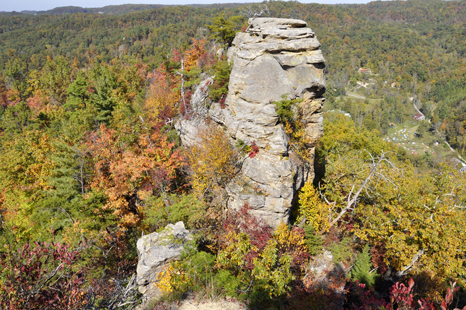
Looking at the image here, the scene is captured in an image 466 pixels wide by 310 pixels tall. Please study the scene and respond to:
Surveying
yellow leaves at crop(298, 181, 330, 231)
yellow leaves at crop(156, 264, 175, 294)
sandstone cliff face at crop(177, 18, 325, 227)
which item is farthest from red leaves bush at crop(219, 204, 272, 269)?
yellow leaves at crop(156, 264, 175, 294)

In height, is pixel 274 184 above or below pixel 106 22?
below

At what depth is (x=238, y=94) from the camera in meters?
17.2

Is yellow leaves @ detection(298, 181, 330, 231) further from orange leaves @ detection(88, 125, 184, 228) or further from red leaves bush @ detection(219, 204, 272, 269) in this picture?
orange leaves @ detection(88, 125, 184, 228)

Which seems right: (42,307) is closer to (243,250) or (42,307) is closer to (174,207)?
(243,250)

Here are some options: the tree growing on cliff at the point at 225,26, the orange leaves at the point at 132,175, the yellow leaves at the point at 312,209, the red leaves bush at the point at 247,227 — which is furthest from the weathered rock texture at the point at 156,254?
the tree growing on cliff at the point at 225,26

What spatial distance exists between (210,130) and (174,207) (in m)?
6.13

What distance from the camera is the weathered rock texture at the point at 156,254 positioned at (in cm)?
1193

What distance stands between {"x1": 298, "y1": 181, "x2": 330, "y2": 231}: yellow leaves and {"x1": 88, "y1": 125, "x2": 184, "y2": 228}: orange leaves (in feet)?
31.0

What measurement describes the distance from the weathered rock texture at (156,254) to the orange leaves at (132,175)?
18.9ft

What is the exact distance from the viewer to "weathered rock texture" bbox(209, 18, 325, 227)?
14.8 meters

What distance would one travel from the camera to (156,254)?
12422 mm

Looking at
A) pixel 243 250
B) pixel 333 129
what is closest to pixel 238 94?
pixel 243 250

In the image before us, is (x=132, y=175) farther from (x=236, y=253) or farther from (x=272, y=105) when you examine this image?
(x=272, y=105)

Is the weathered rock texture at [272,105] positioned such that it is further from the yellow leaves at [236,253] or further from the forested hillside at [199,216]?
the yellow leaves at [236,253]
